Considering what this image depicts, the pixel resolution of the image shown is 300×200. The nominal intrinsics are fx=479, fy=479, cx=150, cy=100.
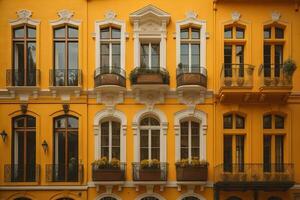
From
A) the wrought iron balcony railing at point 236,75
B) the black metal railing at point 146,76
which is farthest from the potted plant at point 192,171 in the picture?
the black metal railing at point 146,76

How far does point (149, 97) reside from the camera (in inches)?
824

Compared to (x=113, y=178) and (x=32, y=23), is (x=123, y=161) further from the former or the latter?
(x=32, y=23)

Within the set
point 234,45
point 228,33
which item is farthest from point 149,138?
point 228,33

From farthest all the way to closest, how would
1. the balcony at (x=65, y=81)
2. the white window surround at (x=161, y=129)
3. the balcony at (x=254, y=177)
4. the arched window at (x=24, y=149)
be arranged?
the white window surround at (x=161, y=129) < the balcony at (x=65, y=81) < the arched window at (x=24, y=149) < the balcony at (x=254, y=177)

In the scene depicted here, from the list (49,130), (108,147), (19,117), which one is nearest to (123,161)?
(108,147)

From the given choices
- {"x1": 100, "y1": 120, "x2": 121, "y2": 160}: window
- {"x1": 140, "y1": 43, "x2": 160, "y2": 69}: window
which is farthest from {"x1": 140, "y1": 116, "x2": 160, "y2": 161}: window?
{"x1": 140, "y1": 43, "x2": 160, "y2": 69}: window

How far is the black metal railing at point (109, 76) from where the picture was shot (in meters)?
20.3

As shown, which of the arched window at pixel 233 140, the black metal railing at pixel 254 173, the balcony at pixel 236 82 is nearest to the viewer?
the black metal railing at pixel 254 173

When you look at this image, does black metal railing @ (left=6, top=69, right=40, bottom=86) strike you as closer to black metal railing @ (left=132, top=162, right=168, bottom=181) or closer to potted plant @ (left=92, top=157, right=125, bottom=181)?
potted plant @ (left=92, top=157, right=125, bottom=181)

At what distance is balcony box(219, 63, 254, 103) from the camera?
20219 mm

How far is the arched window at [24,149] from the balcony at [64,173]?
702 millimetres

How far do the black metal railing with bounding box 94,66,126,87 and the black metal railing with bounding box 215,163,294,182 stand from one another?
5.57 m

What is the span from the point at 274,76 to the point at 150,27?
5.85 metres

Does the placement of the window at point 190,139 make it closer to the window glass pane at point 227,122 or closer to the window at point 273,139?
the window glass pane at point 227,122
